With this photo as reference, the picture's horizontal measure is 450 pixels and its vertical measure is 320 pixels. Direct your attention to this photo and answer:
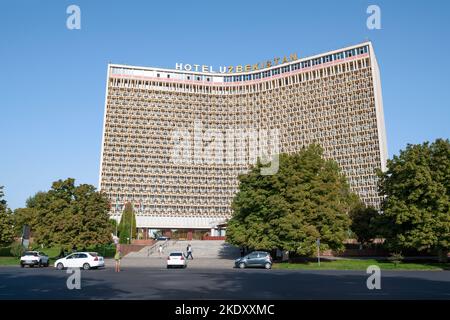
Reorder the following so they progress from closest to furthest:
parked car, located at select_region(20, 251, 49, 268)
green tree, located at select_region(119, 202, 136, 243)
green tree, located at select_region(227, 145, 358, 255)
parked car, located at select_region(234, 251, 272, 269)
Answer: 1. parked car, located at select_region(234, 251, 272, 269)
2. parked car, located at select_region(20, 251, 49, 268)
3. green tree, located at select_region(227, 145, 358, 255)
4. green tree, located at select_region(119, 202, 136, 243)

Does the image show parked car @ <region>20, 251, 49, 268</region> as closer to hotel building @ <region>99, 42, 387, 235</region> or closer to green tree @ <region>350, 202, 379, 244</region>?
green tree @ <region>350, 202, 379, 244</region>

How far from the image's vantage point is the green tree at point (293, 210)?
41.5 meters

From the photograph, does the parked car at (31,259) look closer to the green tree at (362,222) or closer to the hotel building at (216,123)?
the green tree at (362,222)

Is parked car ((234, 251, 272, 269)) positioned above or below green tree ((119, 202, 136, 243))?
below

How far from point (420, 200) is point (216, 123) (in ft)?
298

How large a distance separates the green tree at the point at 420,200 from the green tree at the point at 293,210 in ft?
18.0

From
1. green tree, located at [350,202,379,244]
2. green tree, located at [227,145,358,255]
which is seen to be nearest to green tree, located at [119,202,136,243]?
green tree, located at [227,145,358,255]

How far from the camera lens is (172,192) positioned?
119 m

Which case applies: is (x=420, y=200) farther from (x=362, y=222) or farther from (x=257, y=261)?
(x=257, y=261)

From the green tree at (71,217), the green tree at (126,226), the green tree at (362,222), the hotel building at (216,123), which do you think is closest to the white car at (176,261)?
the green tree at (71,217)

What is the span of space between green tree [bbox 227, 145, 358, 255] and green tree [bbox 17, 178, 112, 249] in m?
16.8

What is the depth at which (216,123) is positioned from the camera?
127 meters

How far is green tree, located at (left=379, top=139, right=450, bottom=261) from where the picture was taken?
39375 mm

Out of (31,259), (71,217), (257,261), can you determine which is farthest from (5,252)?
(257,261)
